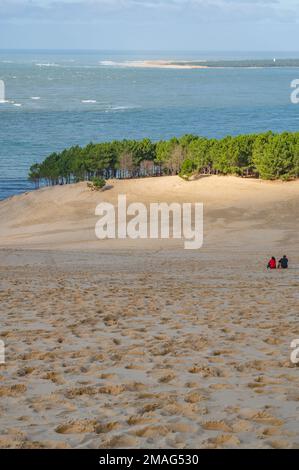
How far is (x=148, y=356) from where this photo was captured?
8.23 meters

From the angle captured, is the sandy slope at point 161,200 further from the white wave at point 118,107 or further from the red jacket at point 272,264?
the white wave at point 118,107

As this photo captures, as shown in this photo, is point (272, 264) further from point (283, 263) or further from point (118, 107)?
point (118, 107)

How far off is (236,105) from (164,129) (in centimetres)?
3840

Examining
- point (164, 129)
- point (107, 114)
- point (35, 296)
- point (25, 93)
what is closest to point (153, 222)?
point (35, 296)

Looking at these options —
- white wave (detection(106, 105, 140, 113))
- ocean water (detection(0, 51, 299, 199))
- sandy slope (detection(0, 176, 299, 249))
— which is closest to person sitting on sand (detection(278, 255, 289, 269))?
sandy slope (detection(0, 176, 299, 249))

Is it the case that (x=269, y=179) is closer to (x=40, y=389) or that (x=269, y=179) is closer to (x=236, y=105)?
(x=40, y=389)

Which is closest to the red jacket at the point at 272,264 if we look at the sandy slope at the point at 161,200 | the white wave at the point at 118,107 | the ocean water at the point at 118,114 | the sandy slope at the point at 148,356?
the sandy slope at the point at 148,356

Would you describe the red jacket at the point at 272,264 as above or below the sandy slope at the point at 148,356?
above

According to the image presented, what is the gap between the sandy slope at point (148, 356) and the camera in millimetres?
5992

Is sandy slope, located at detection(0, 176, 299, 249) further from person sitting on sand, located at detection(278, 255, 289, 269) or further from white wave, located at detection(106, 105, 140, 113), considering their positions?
white wave, located at detection(106, 105, 140, 113)

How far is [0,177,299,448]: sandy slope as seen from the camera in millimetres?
5992

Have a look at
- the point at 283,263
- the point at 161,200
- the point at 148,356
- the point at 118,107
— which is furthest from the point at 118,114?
the point at 148,356

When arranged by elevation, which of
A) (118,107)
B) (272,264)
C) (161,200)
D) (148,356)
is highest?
(118,107)

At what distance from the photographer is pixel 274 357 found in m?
8.23
